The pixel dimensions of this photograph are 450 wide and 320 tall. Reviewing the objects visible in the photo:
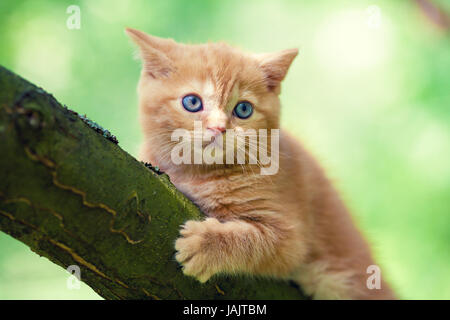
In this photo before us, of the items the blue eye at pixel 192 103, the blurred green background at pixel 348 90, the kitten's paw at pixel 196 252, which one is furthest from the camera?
the blurred green background at pixel 348 90

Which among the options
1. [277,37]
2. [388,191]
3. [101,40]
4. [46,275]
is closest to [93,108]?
[101,40]

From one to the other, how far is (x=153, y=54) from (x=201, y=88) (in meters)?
0.29

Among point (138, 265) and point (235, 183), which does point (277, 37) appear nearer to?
point (235, 183)

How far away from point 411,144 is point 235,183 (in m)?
2.03

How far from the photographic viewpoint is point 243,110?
1.94 m

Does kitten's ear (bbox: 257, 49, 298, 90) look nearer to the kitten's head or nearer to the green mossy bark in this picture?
the kitten's head

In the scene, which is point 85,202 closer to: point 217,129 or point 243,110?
point 217,129

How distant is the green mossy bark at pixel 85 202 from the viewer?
3.31ft

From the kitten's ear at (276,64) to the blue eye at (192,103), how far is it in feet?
A: 1.29

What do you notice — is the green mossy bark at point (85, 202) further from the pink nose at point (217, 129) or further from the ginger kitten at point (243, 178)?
the pink nose at point (217, 129)

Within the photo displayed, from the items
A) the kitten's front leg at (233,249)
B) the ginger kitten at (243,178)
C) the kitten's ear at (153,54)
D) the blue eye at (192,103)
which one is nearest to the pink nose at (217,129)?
the ginger kitten at (243,178)

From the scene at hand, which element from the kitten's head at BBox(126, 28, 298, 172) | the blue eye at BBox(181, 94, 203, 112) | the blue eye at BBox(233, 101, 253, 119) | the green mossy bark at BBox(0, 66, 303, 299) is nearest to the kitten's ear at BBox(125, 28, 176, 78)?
the kitten's head at BBox(126, 28, 298, 172)

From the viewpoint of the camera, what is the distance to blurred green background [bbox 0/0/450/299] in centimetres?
318
